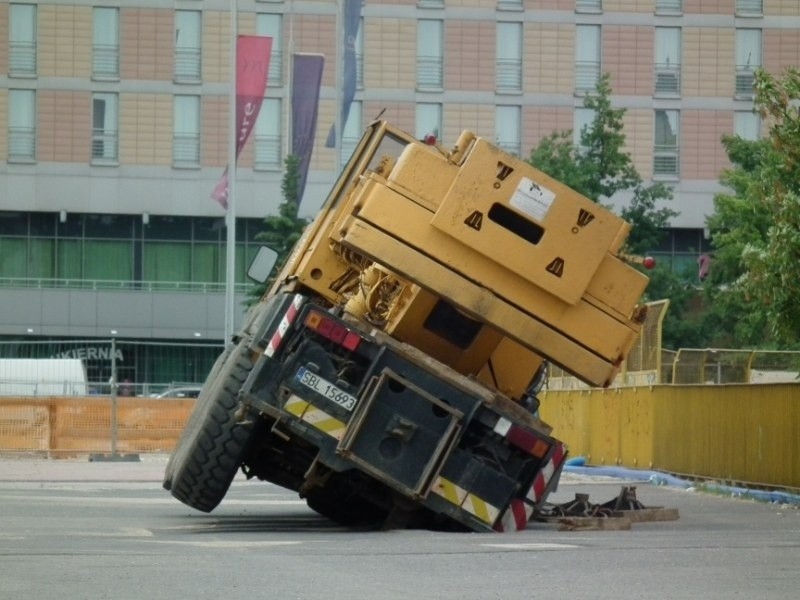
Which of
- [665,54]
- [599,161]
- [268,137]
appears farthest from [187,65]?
[599,161]

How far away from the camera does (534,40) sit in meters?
58.9

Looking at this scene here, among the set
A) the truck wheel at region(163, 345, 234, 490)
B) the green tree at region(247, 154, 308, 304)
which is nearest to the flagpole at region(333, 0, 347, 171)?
the green tree at region(247, 154, 308, 304)

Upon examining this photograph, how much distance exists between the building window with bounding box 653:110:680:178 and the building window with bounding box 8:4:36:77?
20.3m

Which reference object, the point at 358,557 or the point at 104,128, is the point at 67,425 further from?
the point at 104,128

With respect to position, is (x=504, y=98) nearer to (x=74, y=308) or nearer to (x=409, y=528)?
(x=74, y=308)

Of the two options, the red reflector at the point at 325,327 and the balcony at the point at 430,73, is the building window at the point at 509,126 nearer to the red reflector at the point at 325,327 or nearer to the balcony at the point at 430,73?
the balcony at the point at 430,73

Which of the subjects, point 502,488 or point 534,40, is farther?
point 534,40

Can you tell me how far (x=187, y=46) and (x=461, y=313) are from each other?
149ft

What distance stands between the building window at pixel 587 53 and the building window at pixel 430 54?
446 centimetres

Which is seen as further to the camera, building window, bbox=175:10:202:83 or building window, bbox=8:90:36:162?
building window, bbox=175:10:202:83

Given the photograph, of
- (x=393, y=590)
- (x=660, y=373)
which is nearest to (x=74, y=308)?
(x=660, y=373)

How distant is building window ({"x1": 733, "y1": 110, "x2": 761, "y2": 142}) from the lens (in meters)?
58.8

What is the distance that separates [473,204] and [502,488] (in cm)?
224

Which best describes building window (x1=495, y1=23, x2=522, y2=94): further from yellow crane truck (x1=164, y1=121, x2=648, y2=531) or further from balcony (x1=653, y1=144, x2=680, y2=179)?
yellow crane truck (x1=164, y1=121, x2=648, y2=531)
